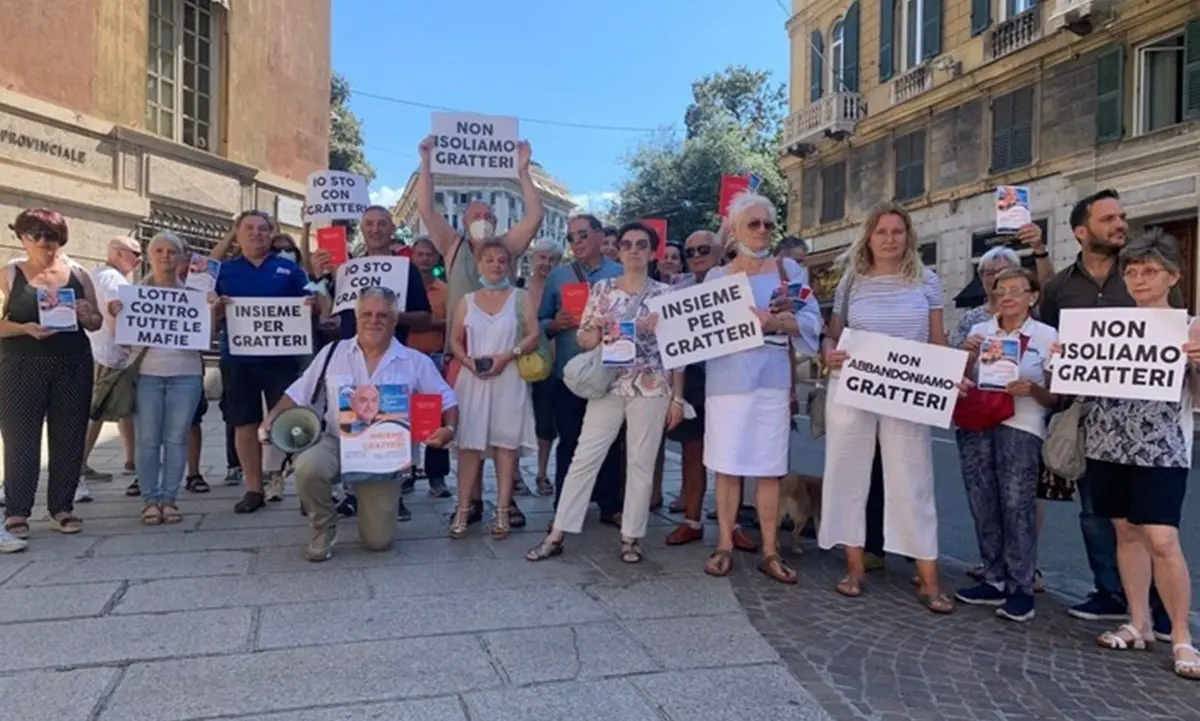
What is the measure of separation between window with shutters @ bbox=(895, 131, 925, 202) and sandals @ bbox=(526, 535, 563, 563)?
20.1m

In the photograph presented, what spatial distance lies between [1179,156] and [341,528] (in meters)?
16.4

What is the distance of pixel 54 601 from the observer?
13.5ft

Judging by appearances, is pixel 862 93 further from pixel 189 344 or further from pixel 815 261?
pixel 189 344

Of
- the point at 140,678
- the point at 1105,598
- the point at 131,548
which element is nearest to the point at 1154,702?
the point at 1105,598

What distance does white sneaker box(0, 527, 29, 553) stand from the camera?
4.94 m

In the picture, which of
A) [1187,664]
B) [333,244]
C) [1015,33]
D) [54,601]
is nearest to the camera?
[1187,664]

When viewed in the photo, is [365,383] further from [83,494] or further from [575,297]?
[83,494]

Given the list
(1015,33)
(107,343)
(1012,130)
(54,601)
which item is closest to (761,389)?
(54,601)

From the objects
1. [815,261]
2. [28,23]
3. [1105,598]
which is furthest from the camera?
[815,261]

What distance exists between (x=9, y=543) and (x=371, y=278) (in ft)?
8.85

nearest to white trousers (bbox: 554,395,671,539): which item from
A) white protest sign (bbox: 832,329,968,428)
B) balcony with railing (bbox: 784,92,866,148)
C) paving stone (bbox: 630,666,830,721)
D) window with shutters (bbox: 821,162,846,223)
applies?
white protest sign (bbox: 832,329,968,428)

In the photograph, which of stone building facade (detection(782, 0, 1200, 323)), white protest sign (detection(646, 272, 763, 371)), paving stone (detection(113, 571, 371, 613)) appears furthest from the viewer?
stone building facade (detection(782, 0, 1200, 323))

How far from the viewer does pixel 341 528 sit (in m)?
5.80

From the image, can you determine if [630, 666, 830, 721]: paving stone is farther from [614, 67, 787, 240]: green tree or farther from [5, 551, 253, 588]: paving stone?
[614, 67, 787, 240]: green tree
